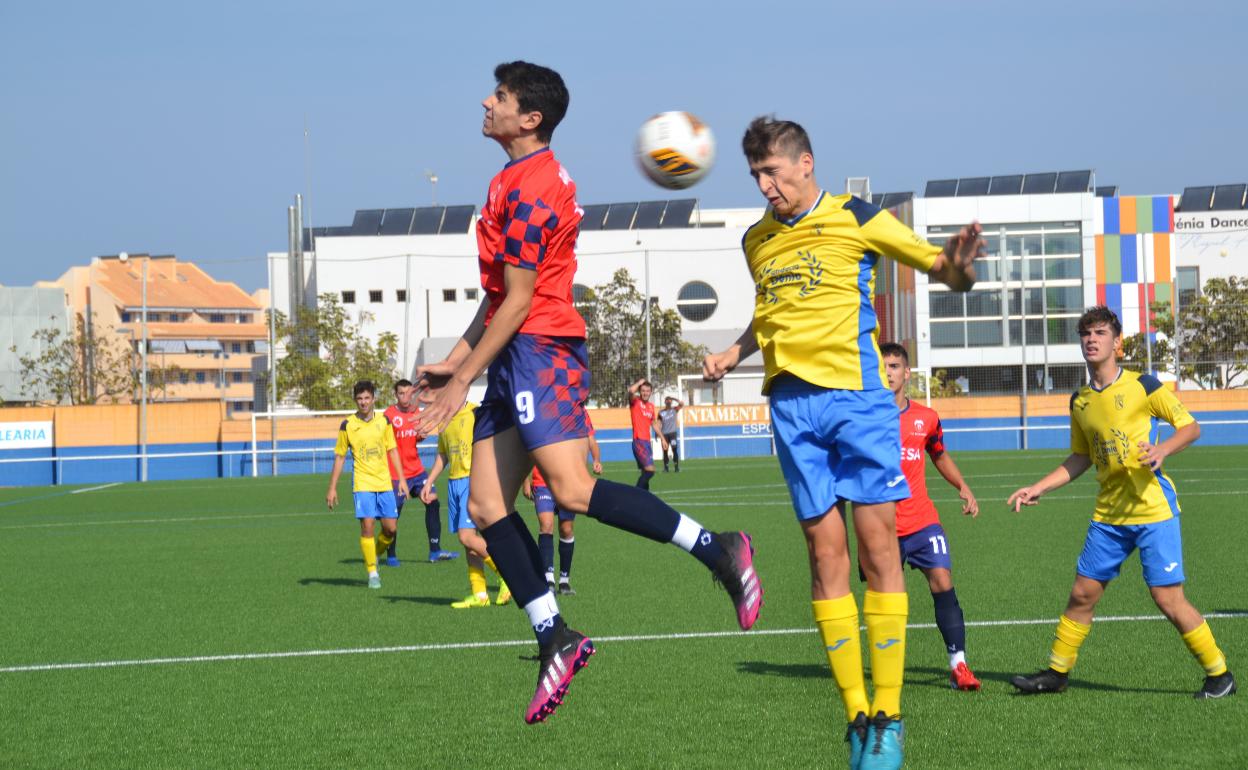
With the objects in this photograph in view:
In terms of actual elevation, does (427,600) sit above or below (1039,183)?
below

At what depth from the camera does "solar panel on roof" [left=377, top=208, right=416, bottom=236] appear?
246ft

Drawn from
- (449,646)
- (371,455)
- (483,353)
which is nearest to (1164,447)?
(483,353)

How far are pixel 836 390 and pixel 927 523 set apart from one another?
121 inches

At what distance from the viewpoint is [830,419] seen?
5.13m

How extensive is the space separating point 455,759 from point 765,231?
102 inches

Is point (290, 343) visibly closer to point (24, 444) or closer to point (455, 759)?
point (24, 444)

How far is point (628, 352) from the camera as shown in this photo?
140 ft

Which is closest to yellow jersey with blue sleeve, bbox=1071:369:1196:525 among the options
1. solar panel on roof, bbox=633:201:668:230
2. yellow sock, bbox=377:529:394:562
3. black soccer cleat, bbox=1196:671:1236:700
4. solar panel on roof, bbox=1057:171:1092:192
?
black soccer cleat, bbox=1196:671:1236:700

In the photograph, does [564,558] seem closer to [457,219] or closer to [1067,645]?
[1067,645]

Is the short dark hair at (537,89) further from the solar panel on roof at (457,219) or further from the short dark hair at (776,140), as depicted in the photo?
the solar panel on roof at (457,219)

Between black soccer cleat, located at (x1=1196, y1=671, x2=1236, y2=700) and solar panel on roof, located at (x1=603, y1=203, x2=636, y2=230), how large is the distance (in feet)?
226

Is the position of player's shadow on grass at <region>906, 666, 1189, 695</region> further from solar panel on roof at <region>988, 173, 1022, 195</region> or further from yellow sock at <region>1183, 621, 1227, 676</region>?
solar panel on roof at <region>988, 173, 1022, 195</region>

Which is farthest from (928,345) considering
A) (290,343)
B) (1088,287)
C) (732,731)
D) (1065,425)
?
(732,731)

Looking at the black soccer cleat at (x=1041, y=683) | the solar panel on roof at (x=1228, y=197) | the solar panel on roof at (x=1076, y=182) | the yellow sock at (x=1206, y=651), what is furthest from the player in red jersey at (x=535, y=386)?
the solar panel on roof at (x=1228, y=197)
